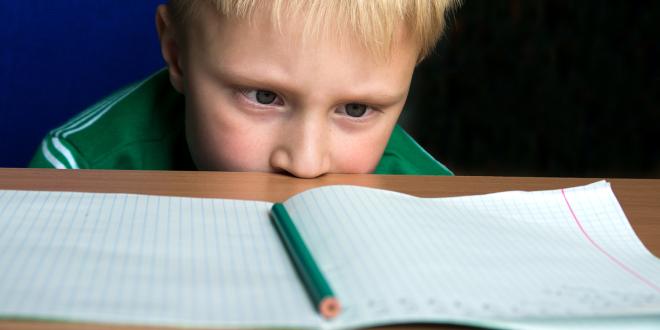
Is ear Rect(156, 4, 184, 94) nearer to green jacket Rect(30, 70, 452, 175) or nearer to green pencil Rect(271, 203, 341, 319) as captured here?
green jacket Rect(30, 70, 452, 175)

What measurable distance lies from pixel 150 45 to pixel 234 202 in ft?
3.09

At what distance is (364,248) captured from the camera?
18.9 inches

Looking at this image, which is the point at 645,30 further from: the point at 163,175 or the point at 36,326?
the point at 36,326

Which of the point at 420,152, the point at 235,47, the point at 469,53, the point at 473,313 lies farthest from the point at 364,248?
the point at 469,53

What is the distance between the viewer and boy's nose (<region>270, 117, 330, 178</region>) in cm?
82

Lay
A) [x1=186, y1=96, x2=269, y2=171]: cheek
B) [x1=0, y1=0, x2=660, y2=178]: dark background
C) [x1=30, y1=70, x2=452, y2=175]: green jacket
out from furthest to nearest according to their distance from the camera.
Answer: [x1=0, y1=0, x2=660, y2=178]: dark background
[x1=30, y1=70, x2=452, y2=175]: green jacket
[x1=186, y1=96, x2=269, y2=171]: cheek

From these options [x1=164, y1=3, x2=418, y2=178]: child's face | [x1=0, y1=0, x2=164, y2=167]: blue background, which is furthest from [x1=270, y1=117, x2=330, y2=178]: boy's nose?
[x1=0, y1=0, x2=164, y2=167]: blue background

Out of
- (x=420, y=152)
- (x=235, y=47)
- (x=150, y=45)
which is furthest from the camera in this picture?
(x=150, y=45)

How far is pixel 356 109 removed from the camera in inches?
37.9

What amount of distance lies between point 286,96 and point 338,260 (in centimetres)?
45

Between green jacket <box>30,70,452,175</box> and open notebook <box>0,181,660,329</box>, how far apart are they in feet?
1.45

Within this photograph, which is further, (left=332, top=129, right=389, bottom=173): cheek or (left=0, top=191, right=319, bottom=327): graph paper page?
(left=332, top=129, right=389, bottom=173): cheek

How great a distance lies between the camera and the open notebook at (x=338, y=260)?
1.28 ft

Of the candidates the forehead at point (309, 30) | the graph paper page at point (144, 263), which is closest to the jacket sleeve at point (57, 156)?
the forehead at point (309, 30)
